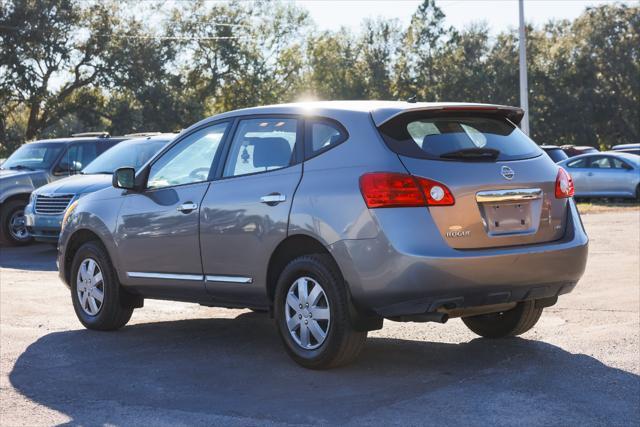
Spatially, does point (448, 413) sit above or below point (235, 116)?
below

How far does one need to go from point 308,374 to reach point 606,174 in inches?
922

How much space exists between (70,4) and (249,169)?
139ft

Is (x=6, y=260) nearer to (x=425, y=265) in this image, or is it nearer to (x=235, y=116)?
(x=235, y=116)

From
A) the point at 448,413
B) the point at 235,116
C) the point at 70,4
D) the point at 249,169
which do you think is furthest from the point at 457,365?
the point at 70,4

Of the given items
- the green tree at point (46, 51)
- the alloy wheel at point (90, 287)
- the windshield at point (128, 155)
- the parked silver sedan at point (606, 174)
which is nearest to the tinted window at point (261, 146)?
the alloy wheel at point (90, 287)

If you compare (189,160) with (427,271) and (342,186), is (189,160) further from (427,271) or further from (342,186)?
(427,271)

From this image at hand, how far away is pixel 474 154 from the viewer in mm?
6363

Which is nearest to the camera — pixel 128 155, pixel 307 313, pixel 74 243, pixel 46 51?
pixel 307 313

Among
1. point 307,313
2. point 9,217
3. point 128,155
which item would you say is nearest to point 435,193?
point 307,313

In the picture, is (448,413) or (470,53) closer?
(448,413)

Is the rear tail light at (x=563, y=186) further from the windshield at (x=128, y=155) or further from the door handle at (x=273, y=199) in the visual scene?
the windshield at (x=128, y=155)

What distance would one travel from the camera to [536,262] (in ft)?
20.6

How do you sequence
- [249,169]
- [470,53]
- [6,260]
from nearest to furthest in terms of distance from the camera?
[249,169]
[6,260]
[470,53]

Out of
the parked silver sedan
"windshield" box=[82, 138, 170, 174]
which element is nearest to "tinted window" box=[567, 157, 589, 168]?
the parked silver sedan
